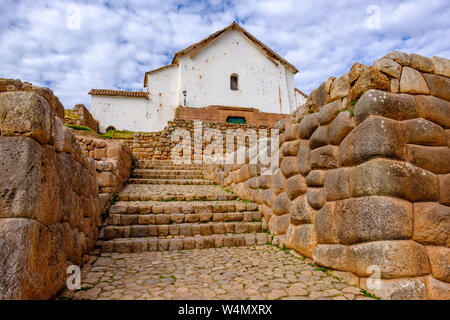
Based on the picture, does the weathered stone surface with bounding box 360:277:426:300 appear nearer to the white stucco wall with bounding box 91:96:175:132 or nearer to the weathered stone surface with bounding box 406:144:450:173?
the weathered stone surface with bounding box 406:144:450:173

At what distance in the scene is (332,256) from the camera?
2947mm

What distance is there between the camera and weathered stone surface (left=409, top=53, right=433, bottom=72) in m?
2.89

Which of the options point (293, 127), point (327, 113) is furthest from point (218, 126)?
point (327, 113)

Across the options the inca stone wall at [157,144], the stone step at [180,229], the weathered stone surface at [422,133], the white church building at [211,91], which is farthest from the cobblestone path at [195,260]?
the white church building at [211,91]

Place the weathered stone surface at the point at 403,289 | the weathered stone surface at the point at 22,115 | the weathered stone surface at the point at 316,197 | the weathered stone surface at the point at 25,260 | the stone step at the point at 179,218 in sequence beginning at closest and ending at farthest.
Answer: the weathered stone surface at the point at 25,260, the weathered stone surface at the point at 22,115, the weathered stone surface at the point at 403,289, the weathered stone surface at the point at 316,197, the stone step at the point at 179,218

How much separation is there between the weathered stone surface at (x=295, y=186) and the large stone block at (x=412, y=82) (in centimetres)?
158

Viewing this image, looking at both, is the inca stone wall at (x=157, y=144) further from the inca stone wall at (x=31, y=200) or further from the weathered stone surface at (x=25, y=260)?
the weathered stone surface at (x=25, y=260)

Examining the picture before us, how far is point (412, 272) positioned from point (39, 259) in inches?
116

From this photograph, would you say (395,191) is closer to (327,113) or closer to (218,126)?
(327,113)

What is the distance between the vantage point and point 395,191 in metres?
2.49

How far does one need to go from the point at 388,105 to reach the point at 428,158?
62cm

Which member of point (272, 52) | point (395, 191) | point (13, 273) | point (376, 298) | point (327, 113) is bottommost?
point (376, 298)

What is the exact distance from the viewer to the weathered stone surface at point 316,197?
3.28 meters

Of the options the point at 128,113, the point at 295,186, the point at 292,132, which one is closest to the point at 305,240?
the point at 295,186
